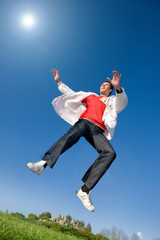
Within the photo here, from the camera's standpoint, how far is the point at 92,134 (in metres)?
4.20

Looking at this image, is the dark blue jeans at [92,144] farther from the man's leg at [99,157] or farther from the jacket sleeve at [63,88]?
the jacket sleeve at [63,88]

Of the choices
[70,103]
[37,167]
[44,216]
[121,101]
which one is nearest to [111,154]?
[121,101]

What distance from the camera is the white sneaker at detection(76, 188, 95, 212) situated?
3738 mm

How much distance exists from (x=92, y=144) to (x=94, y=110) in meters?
0.77

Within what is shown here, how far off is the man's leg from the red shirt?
19 cm

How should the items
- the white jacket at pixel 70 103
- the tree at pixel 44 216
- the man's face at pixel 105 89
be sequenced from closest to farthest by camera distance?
the white jacket at pixel 70 103, the man's face at pixel 105 89, the tree at pixel 44 216

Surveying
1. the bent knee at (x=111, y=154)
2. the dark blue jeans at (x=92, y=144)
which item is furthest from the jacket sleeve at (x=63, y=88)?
the bent knee at (x=111, y=154)

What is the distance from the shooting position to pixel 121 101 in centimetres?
446

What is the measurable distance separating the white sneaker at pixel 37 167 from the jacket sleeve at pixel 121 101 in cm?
205

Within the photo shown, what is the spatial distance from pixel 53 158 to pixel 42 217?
94.8ft

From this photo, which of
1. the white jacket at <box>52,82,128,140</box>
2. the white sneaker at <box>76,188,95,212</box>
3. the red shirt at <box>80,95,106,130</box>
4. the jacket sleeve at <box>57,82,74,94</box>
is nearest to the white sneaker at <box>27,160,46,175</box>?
the white sneaker at <box>76,188,95,212</box>

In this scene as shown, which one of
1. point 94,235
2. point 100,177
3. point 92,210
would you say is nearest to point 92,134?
point 100,177

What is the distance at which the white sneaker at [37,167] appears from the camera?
3664 mm

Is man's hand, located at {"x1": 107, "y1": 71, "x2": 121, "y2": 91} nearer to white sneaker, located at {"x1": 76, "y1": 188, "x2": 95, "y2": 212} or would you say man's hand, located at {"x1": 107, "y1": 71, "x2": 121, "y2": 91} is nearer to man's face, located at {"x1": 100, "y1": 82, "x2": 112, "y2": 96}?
man's face, located at {"x1": 100, "y1": 82, "x2": 112, "y2": 96}
